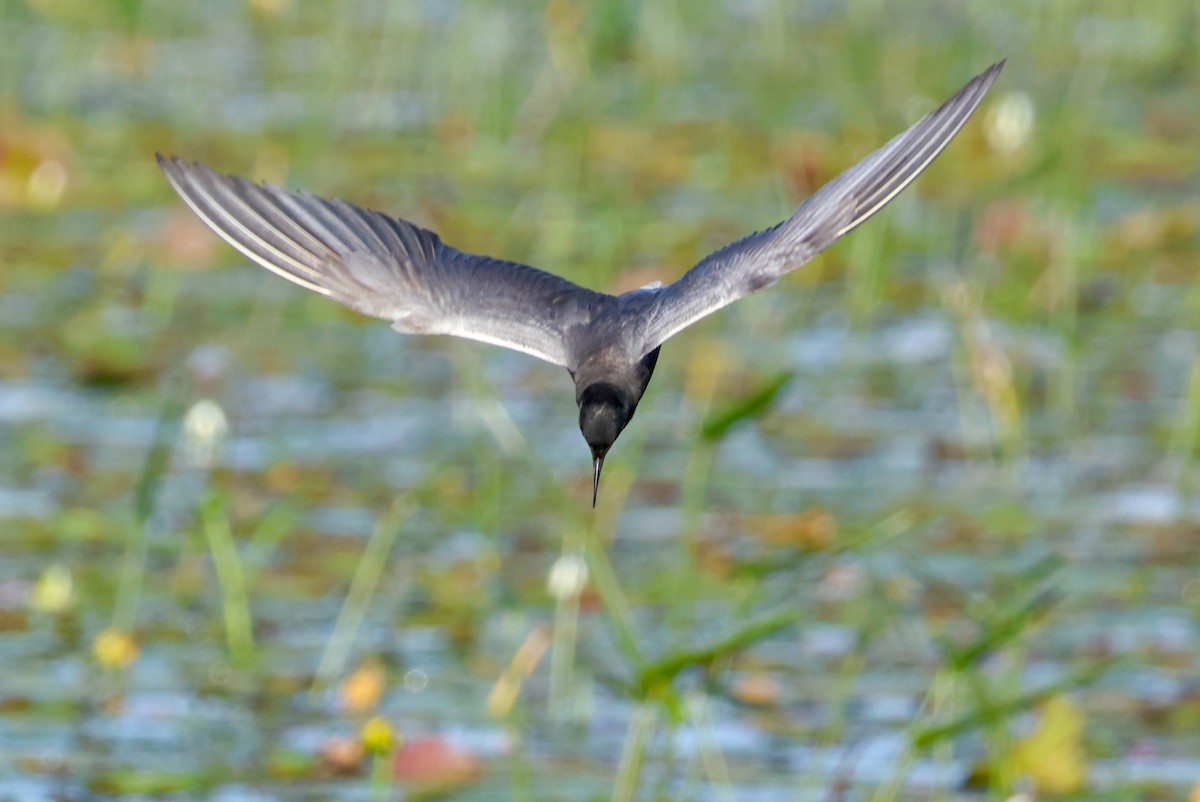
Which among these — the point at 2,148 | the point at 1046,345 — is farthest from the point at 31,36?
the point at 1046,345

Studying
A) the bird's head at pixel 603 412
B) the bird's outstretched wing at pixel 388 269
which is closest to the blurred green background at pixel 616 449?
the bird's head at pixel 603 412

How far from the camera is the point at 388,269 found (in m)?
5.18

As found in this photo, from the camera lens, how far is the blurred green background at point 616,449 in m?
5.70

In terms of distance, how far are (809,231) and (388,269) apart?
0.94 m

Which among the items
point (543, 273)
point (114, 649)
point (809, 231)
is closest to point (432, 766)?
point (114, 649)

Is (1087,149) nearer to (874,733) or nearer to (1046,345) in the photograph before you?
(1046,345)

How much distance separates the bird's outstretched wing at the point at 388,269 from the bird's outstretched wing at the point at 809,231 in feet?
0.81

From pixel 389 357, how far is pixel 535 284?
12.5 ft

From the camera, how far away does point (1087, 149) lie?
10.8 meters

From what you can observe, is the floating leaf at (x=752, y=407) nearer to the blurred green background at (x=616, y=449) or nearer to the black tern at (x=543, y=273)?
the blurred green background at (x=616, y=449)

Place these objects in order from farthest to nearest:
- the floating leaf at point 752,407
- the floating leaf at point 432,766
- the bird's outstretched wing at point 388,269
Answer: the floating leaf at point 432,766 < the bird's outstretched wing at point 388,269 < the floating leaf at point 752,407

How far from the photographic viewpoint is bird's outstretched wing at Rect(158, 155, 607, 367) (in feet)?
16.0

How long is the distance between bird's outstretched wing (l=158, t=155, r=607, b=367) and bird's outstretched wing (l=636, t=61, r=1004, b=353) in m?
0.25

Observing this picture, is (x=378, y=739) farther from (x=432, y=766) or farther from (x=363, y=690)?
(x=363, y=690)
